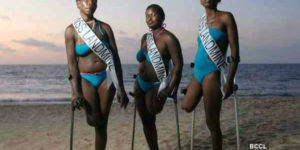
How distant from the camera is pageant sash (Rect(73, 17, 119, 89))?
181 inches

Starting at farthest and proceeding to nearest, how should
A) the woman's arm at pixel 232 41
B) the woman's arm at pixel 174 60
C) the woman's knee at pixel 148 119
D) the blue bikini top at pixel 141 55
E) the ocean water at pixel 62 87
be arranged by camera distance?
the ocean water at pixel 62 87 < the woman's knee at pixel 148 119 < the blue bikini top at pixel 141 55 < the woman's arm at pixel 174 60 < the woman's arm at pixel 232 41

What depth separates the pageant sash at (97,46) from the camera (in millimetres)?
4594

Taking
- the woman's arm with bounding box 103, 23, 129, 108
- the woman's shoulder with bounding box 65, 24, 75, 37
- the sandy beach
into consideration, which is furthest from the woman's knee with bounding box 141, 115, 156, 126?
the sandy beach

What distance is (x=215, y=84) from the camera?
4699mm

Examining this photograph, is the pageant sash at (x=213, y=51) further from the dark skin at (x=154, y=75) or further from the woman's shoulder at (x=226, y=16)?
the dark skin at (x=154, y=75)

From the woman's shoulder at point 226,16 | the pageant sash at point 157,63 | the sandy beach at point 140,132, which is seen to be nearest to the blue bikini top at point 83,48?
the pageant sash at point 157,63

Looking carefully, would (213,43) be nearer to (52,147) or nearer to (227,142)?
(227,142)

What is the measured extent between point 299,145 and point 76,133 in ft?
19.8

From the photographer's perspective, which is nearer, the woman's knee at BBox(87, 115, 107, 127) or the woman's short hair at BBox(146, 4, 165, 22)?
the woman's knee at BBox(87, 115, 107, 127)

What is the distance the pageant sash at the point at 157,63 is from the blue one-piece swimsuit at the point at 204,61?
493 mm

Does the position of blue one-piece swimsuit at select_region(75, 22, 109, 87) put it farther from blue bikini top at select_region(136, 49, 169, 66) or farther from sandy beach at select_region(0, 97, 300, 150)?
sandy beach at select_region(0, 97, 300, 150)

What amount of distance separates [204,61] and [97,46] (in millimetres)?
1503

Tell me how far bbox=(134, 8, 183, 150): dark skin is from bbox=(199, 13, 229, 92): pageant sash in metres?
0.48

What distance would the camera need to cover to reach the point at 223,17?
461 cm
